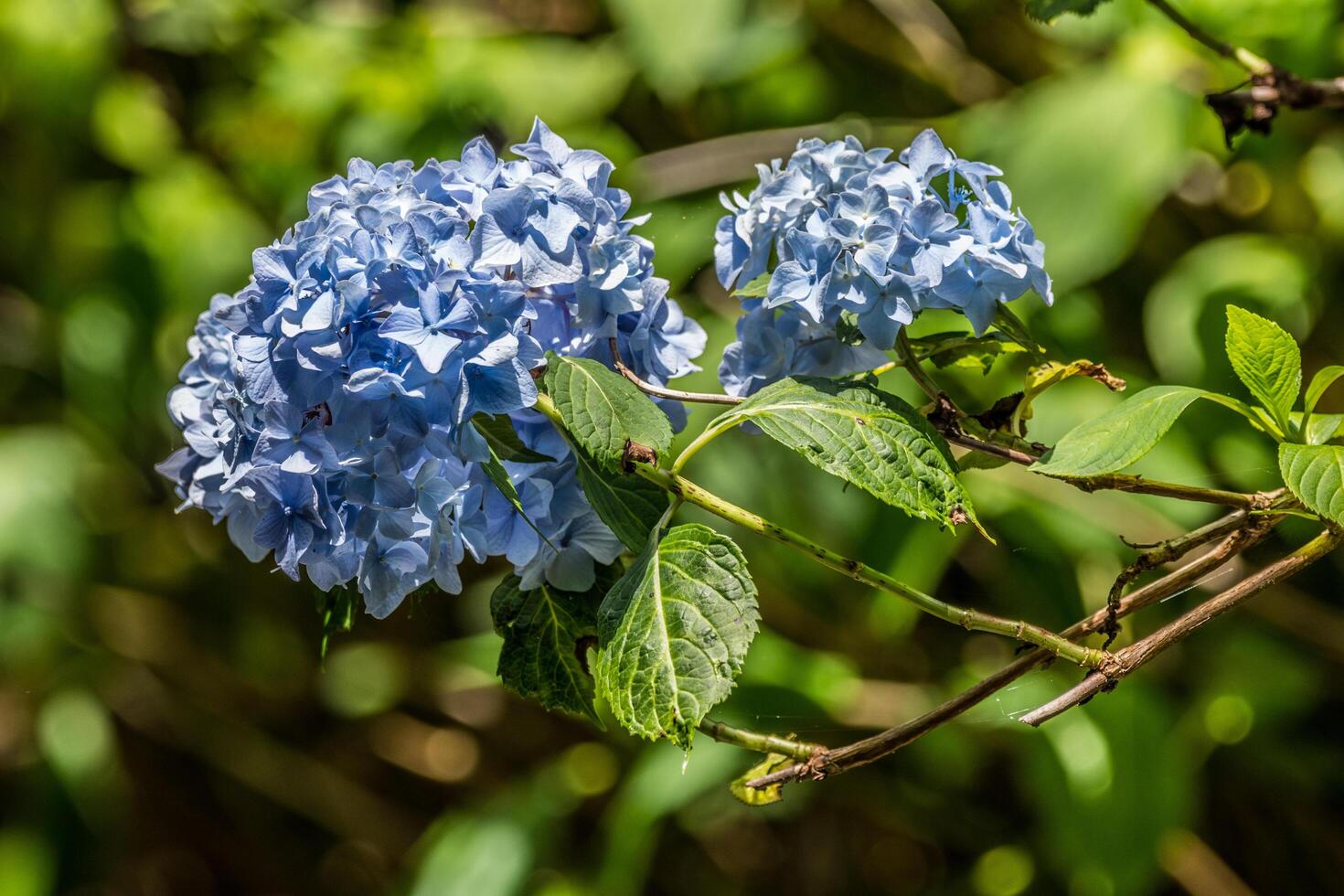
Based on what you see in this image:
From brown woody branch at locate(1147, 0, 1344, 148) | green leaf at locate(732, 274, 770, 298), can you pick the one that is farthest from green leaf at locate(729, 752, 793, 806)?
brown woody branch at locate(1147, 0, 1344, 148)

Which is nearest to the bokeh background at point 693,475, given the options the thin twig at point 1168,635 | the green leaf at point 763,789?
the green leaf at point 763,789

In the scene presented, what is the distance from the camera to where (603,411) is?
482 millimetres

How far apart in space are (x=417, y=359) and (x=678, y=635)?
0.52 feet

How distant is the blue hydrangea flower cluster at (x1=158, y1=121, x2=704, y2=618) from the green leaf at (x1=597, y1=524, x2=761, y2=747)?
0.23 feet

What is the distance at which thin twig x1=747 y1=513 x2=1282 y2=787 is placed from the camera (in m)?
0.52

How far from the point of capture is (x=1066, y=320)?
1092 mm

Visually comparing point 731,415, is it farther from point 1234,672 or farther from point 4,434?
point 4,434

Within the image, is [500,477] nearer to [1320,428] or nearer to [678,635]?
[678,635]

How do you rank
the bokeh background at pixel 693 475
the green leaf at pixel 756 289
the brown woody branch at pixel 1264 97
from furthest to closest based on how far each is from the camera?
the bokeh background at pixel 693 475, the brown woody branch at pixel 1264 97, the green leaf at pixel 756 289

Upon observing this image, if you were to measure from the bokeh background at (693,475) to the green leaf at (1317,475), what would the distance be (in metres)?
0.24

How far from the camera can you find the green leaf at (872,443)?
0.47 metres

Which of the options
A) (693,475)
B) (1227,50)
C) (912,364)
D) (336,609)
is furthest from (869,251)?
(693,475)

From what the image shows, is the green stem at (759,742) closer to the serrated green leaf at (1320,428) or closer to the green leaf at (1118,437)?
the green leaf at (1118,437)

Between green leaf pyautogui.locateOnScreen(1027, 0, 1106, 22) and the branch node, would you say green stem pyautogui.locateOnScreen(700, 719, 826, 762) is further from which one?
green leaf pyautogui.locateOnScreen(1027, 0, 1106, 22)
